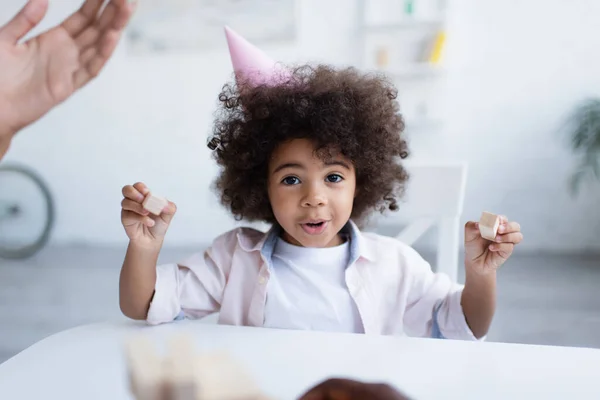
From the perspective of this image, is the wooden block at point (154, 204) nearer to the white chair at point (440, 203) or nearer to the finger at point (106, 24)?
the finger at point (106, 24)

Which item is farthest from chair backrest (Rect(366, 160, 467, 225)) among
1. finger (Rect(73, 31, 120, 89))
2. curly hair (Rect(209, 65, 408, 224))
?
finger (Rect(73, 31, 120, 89))

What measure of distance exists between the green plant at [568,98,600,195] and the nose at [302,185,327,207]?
220 centimetres

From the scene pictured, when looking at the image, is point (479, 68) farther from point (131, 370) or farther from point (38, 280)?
point (131, 370)

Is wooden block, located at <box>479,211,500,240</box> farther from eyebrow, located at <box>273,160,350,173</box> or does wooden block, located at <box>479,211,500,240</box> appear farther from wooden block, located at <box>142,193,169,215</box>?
wooden block, located at <box>142,193,169,215</box>

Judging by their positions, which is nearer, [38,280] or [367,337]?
[367,337]

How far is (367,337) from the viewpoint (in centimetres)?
63

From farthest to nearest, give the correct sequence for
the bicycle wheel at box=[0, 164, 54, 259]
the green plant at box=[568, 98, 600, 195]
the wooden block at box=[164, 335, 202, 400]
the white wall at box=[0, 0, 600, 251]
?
1. the bicycle wheel at box=[0, 164, 54, 259]
2. the white wall at box=[0, 0, 600, 251]
3. the green plant at box=[568, 98, 600, 195]
4. the wooden block at box=[164, 335, 202, 400]

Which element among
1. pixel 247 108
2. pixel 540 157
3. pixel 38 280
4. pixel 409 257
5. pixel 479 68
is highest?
pixel 479 68

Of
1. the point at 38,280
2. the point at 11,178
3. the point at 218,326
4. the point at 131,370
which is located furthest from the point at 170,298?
the point at 11,178

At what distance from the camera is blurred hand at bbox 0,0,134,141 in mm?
566

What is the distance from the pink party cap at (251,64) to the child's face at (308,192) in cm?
11

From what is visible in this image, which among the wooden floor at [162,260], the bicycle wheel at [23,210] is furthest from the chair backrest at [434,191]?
the bicycle wheel at [23,210]

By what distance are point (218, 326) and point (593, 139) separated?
2.38 m

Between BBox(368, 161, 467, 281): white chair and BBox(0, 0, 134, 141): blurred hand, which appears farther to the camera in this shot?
BBox(368, 161, 467, 281): white chair
